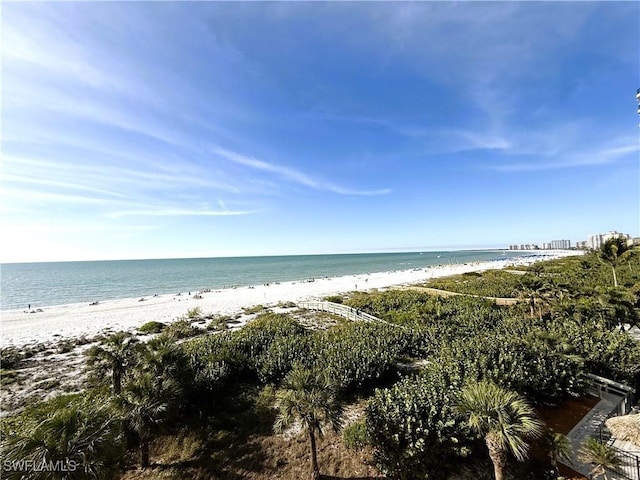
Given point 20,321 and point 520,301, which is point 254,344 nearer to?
point 520,301

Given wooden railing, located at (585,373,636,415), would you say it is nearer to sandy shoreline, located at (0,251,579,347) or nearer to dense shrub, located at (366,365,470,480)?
dense shrub, located at (366,365,470,480)

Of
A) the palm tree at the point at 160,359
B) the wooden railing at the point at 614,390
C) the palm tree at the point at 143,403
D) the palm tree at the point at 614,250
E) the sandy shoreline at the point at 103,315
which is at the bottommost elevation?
the sandy shoreline at the point at 103,315

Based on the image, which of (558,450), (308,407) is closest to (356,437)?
(308,407)

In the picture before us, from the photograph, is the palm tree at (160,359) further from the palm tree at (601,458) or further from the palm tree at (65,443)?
the palm tree at (601,458)

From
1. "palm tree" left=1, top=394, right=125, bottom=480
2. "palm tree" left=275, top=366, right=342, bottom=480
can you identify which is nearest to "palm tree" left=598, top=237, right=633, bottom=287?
"palm tree" left=275, top=366, right=342, bottom=480

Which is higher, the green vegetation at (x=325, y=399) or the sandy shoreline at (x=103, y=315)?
the green vegetation at (x=325, y=399)

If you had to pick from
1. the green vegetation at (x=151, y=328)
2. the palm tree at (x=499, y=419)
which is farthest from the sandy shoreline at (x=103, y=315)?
the palm tree at (x=499, y=419)
